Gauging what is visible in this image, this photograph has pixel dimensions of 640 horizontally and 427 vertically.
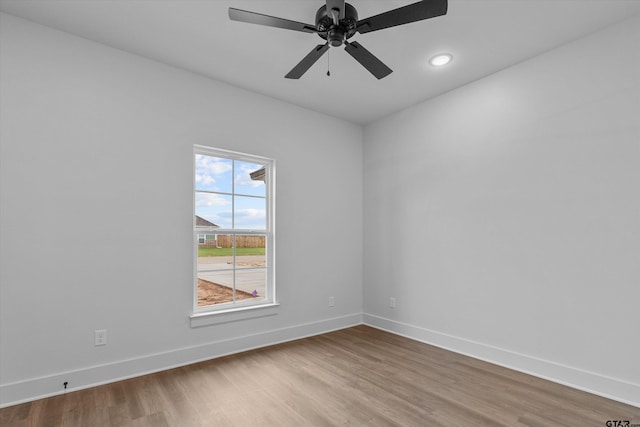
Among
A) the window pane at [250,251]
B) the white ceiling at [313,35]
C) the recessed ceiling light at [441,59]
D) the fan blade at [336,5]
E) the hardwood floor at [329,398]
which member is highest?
the white ceiling at [313,35]

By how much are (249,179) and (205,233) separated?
794 millimetres

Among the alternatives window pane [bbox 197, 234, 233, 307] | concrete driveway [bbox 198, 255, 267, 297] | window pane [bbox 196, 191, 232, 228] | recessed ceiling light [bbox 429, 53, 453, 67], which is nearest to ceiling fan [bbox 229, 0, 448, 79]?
recessed ceiling light [bbox 429, 53, 453, 67]

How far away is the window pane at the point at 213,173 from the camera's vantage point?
3365 millimetres

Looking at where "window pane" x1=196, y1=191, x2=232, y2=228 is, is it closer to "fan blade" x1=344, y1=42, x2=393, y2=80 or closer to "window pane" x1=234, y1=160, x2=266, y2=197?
"window pane" x1=234, y1=160, x2=266, y2=197

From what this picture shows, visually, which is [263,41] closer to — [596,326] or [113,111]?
[113,111]

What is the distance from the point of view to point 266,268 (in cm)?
380

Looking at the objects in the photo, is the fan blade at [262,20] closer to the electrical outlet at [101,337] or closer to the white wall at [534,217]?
the white wall at [534,217]

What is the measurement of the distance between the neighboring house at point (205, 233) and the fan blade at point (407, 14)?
2.33m

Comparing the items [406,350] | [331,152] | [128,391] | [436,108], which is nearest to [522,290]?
[406,350]

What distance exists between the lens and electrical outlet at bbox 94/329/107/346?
265 centimetres

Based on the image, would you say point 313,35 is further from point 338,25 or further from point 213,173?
point 213,173

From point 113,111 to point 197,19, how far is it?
3.64 feet

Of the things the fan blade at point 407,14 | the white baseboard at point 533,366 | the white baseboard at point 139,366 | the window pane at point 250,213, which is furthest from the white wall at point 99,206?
the fan blade at point 407,14

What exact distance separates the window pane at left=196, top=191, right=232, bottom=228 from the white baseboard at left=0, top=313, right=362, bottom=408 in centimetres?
123
